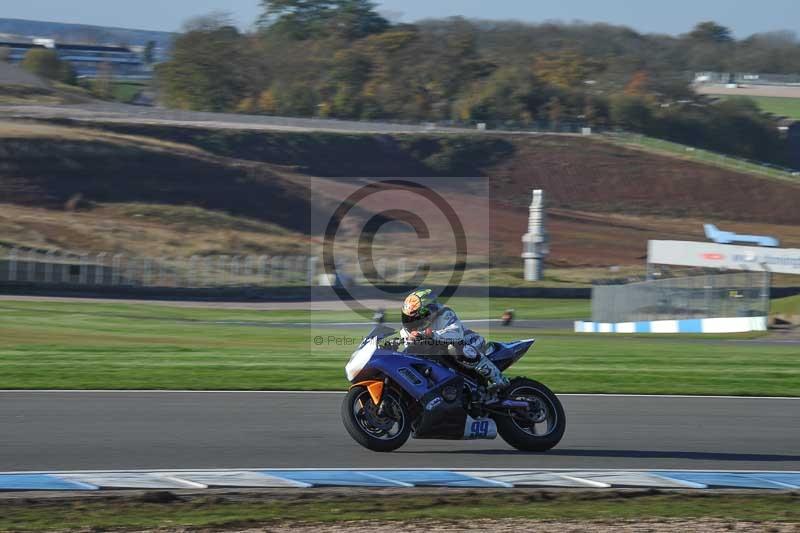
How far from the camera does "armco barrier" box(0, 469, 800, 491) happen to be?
9.19m

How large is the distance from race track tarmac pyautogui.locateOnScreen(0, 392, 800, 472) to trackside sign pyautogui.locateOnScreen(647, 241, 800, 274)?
1017 inches

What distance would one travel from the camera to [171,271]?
4891 centimetres

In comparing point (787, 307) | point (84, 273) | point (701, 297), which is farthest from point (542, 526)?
point (84, 273)

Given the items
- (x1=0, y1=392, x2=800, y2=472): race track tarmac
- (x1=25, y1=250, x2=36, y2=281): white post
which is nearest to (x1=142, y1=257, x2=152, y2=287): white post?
(x1=25, y1=250, x2=36, y2=281): white post

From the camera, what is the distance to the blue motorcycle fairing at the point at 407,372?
10.6 metres

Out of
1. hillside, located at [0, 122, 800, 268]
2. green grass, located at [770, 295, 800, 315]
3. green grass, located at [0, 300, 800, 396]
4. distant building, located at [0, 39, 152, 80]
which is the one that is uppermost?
distant building, located at [0, 39, 152, 80]

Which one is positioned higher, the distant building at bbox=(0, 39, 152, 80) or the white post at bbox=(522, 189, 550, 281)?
the distant building at bbox=(0, 39, 152, 80)

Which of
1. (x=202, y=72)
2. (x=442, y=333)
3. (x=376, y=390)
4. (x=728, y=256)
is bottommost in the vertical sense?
(x=376, y=390)

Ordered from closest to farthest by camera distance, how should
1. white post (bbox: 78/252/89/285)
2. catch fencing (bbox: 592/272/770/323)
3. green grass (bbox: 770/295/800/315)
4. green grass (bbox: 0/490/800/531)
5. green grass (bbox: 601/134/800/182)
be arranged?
1. green grass (bbox: 0/490/800/531)
2. catch fencing (bbox: 592/272/770/323)
3. green grass (bbox: 770/295/800/315)
4. white post (bbox: 78/252/89/285)
5. green grass (bbox: 601/134/800/182)

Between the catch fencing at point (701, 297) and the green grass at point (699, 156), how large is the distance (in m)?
59.8

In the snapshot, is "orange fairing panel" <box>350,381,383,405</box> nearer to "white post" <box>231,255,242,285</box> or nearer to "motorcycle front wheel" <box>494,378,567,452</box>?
"motorcycle front wheel" <box>494,378,567,452</box>

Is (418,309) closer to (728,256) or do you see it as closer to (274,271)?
(728,256)

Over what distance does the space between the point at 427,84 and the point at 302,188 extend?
3875cm

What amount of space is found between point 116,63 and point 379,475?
167 metres
